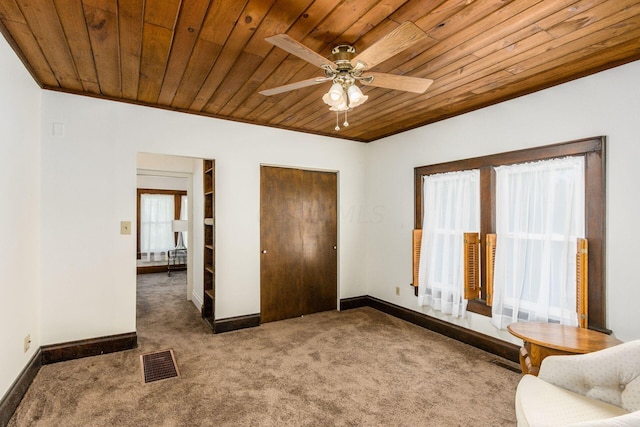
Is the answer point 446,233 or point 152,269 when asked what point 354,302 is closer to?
point 446,233

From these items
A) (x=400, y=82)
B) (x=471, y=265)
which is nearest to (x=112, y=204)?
(x=400, y=82)

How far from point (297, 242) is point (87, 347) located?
2.48 meters

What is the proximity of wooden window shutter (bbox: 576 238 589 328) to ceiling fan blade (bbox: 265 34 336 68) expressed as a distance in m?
2.35

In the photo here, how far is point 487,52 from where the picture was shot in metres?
2.27

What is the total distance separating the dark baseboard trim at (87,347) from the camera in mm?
2910

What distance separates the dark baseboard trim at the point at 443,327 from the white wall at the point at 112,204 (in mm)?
1682

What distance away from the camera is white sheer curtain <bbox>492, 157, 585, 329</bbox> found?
8.72 feet

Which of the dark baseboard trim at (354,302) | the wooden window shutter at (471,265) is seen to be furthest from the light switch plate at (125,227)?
the wooden window shutter at (471,265)

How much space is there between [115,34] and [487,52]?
8.09 ft

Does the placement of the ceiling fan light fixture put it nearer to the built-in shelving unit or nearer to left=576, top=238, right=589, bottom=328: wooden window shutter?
left=576, top=238, right=589, bottom=328: wooden window shutter

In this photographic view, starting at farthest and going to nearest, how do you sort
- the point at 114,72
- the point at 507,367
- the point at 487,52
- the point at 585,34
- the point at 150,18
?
the point at 507,367, the point at 114,72, the point at 487,52, the point at 585,34, the point at 150,18

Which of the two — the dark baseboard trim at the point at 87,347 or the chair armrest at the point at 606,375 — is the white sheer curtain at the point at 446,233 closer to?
the chair armrest at the point at 606,375

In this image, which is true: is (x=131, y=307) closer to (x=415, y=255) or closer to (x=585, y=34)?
(x=415, y=255)

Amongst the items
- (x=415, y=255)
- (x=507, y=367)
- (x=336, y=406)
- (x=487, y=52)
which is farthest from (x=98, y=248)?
(x=507, y=367)
